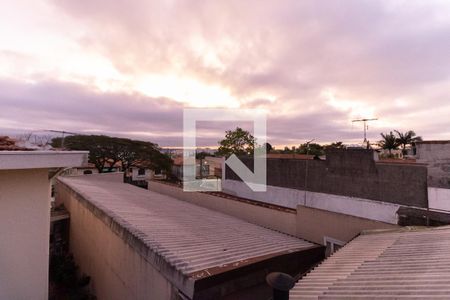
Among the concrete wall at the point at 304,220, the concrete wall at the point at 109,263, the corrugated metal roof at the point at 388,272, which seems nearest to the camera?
the corrugated metal roof at the point at 388,272

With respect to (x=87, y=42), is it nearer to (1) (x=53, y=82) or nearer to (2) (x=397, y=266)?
(1) (x=53, y=82)

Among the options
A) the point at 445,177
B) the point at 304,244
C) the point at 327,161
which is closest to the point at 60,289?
the point at 304,244

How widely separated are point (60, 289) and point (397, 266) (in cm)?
801

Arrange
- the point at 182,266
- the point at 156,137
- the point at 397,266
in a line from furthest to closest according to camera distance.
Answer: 1. the point at 156,137
2. the point at 182,266
3. the point at 397,266

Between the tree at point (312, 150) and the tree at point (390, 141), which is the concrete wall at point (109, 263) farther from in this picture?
the tree at point (390, 141)

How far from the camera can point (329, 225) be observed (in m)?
6.12

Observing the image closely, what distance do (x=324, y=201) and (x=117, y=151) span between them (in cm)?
2644

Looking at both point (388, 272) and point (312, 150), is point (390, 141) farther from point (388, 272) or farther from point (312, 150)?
point (388, 272)

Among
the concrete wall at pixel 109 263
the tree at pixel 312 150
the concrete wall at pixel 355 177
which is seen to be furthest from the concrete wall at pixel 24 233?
the tree at pixel 312 150

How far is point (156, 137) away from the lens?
40000 millimetres

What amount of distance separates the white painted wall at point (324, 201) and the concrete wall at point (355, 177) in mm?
254

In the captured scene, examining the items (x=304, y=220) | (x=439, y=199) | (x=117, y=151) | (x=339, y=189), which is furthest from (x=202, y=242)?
(x=117, y=151)

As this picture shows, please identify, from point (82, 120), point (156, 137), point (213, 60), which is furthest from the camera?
point (156, 137)

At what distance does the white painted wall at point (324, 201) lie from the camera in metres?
10.5
